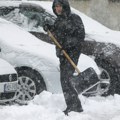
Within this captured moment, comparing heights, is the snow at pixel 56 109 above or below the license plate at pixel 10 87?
below

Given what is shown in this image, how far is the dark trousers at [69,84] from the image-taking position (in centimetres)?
947

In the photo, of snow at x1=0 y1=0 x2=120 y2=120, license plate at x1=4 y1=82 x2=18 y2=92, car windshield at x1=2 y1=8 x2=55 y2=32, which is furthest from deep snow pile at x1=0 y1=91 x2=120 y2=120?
car windshield at x1=2 y1=8 x2=55 y2=32

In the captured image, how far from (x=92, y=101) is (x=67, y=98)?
1.13 meters

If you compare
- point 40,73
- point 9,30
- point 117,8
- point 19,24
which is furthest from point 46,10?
point 117,8

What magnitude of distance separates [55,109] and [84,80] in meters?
0.66

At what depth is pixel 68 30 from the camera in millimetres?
9445

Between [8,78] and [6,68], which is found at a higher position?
[6,68]

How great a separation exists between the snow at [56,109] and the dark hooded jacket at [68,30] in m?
1.01

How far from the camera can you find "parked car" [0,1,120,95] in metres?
11.5

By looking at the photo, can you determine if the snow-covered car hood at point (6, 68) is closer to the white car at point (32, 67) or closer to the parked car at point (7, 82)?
the parked car at point (7, 82)

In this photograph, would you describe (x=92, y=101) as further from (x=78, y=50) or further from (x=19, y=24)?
(x=19, y=24)

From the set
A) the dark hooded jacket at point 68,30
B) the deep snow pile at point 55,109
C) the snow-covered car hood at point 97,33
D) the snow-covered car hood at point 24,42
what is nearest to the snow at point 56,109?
the deep snow pile at point 55,109

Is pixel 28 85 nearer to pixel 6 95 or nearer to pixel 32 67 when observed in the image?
pixel 32 67

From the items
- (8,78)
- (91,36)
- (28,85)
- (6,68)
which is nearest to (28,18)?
(91,36)
